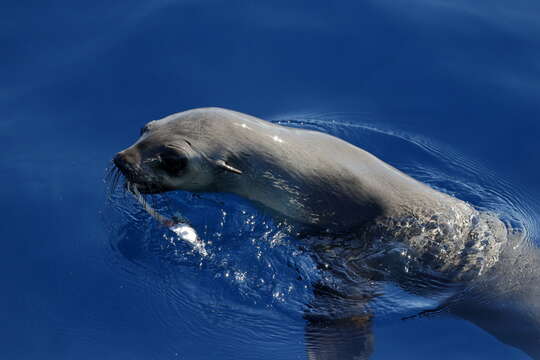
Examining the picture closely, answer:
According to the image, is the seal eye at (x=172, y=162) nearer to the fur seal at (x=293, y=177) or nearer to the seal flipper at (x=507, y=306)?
the fur seal at (x=293, y=177)

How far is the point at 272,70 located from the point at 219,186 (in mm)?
3154

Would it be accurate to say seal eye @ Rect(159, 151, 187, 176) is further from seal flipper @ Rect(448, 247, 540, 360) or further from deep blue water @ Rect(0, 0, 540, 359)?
seal flipper @ Rect(448, 247, 540, 360)

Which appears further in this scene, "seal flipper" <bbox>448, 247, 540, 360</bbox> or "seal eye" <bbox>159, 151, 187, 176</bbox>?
"seal flipper" <bbox>448, 247, 540, 360</bbox>

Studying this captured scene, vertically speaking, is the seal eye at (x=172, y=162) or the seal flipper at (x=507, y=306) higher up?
the seal eye at (x=172, y=162)

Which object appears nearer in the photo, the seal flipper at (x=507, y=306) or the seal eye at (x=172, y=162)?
the seal eye at (x=172, y=162)

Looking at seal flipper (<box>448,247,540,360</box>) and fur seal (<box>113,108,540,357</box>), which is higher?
fur seal (<box>113,108,540,357</box>)

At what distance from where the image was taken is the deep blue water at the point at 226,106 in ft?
19.9

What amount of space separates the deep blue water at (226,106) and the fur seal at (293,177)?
0.44 meters

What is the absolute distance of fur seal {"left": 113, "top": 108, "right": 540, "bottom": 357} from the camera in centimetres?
589

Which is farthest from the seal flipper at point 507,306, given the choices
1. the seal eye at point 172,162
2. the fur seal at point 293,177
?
the seal eye at point 172,162

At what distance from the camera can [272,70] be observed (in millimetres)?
8859

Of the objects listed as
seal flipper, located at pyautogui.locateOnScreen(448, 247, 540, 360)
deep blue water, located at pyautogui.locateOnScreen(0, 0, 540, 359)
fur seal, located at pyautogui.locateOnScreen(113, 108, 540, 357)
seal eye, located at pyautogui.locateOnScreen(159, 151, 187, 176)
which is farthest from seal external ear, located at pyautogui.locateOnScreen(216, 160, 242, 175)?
seal flipper, located at pyautogui.locateOnScreen(448, 247, 540, 360)

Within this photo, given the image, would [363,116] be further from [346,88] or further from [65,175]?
[65,175]

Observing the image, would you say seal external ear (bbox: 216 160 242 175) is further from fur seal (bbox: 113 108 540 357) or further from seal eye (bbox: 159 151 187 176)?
seal eye (bbox: 159 151 187 176)
